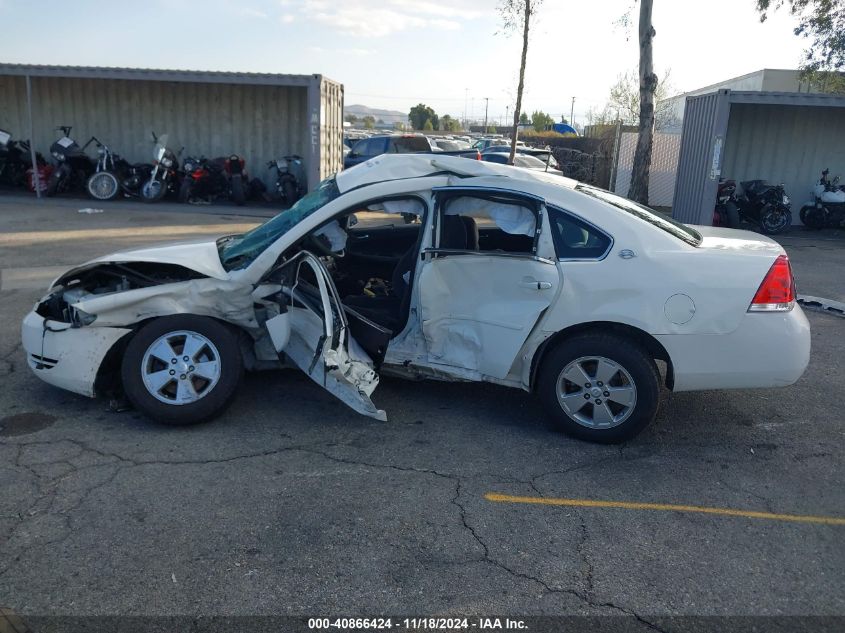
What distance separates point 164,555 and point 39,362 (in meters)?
2.07

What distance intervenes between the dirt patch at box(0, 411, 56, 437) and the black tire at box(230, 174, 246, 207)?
12646 mm

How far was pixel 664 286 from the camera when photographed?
4.50 m

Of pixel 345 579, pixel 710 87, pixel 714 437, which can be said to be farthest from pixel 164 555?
pixel 710 87

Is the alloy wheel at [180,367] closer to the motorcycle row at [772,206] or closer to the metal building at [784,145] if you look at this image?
the motorcycle row at [772,206]

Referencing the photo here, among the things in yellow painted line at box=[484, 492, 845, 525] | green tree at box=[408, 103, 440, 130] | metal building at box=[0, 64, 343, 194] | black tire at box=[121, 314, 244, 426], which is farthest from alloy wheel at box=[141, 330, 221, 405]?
green tree at box=[408, 103, 440, 130]

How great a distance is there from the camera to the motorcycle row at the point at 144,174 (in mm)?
16688

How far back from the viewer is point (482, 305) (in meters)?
4.77

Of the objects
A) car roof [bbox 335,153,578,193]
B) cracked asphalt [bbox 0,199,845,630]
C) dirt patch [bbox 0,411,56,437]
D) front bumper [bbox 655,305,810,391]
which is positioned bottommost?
dirt patch [bbox 0,411,56,437]

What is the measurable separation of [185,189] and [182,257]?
1246 cm

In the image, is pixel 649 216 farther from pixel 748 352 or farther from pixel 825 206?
pixel 825 206

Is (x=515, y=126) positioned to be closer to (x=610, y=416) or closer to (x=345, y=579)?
(x=610, y=416)

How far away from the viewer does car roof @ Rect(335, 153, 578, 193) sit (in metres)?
4.95

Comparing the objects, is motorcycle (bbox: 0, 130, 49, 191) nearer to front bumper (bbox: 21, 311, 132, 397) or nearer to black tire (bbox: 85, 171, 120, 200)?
black tire (bbox: 85, 171, 120, 200)

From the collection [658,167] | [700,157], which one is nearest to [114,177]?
[700,157]
